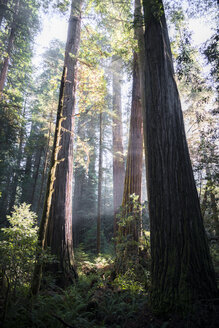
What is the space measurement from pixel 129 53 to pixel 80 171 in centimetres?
1123

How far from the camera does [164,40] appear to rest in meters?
3.76

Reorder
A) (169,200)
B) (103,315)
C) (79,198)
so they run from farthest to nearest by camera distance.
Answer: (79,198) → (169,200) → (103,315)

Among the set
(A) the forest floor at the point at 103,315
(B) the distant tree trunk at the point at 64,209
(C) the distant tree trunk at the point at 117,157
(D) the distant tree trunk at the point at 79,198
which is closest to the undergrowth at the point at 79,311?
(A) the forest floor at the point at 103,315

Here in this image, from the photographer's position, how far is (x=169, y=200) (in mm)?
2896

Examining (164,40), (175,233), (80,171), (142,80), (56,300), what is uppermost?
(80,171)

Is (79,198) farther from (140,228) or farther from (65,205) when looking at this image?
(140,228)

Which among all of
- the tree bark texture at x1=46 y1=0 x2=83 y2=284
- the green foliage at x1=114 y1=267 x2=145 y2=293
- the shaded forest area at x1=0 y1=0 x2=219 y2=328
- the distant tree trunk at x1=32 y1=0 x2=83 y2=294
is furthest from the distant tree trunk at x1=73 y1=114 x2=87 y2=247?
the green foliage at x1=114 y1=267 x2=145 y2=293

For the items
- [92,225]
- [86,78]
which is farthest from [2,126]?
[92,225]

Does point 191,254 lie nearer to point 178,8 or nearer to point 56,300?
point 56,300

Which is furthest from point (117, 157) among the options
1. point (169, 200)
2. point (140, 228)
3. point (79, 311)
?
point (79, 311)

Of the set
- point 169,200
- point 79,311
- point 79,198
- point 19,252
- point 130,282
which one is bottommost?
point 79,311

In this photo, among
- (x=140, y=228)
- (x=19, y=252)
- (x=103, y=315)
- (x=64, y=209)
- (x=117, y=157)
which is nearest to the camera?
(x=103, y=315)

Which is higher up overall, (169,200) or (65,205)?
(65,205)

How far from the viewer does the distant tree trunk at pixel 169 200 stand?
2.52 meters
